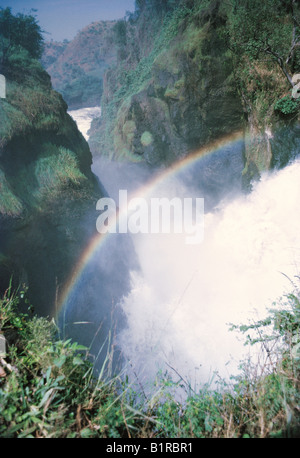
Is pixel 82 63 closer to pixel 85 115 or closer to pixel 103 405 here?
pixel 85 115

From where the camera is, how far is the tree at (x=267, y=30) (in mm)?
6438

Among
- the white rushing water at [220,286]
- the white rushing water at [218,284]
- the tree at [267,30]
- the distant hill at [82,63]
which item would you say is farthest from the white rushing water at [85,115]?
the white rushing water at [220,286]

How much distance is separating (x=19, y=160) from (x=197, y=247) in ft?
29.9

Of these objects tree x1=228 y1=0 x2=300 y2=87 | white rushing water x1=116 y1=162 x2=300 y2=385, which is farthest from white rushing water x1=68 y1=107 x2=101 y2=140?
white rushing water x1=116 y1=162 x2=300 y2=385

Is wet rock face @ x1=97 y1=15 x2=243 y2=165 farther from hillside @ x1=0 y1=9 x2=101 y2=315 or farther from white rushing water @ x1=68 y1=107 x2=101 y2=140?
white rushing water @ x1=68 y1=107 x2=101 y2=140

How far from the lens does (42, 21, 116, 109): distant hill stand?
106 ft

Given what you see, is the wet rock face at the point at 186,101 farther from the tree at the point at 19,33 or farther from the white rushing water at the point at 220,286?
the tree at the point at 19,33

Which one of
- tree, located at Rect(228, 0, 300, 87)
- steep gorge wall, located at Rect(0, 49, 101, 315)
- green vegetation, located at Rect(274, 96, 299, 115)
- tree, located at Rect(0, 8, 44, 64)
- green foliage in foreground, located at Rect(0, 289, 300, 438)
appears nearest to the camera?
green foliage in foreground, located at Rect(0, 289, 300, 438)

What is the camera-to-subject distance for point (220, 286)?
8742 millimetres

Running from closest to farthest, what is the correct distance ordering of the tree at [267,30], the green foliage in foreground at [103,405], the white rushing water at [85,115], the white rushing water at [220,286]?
the green foliage in foreground at [103,405], the tree at [267,30], the white rushing water at [220,286], the white rushing water at [85,115]

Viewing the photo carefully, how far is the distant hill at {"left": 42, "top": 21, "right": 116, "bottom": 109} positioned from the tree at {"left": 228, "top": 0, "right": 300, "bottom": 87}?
31528mm

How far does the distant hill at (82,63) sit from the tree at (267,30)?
3153cm

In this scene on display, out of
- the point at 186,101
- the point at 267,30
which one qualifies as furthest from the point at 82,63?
the point at 267,30

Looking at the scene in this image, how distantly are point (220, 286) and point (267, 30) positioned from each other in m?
9.83
